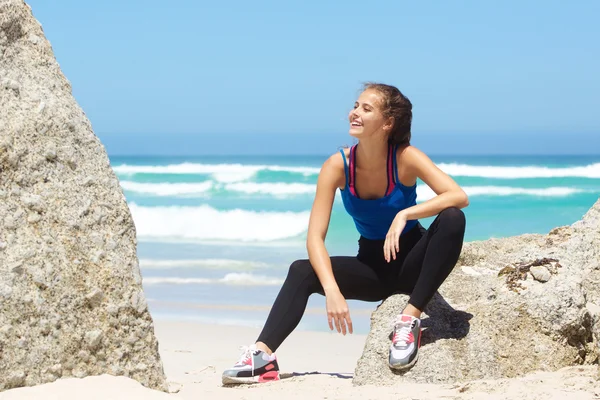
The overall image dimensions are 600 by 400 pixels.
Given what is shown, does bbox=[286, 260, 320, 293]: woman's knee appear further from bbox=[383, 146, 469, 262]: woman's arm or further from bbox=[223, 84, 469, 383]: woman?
bbox=[383, 146, 469, 262]: woman's arm

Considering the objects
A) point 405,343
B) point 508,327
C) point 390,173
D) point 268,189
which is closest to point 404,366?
point 405,343

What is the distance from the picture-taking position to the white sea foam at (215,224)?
15516 millimetres

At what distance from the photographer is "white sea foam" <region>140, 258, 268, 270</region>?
34.2ft

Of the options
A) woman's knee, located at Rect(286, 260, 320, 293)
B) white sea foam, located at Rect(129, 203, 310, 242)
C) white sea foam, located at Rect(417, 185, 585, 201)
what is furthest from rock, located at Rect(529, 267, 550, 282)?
white sea foam, located at Rect(417, 185, 585, 201)

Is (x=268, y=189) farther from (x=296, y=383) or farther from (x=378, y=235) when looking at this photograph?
(x=296, y=383)

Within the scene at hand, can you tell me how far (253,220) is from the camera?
17922mm

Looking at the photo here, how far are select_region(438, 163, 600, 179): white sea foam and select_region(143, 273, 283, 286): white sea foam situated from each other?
60.5 feet

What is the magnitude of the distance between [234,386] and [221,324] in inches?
118

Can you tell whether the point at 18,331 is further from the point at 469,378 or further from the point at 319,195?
the point at 469,378

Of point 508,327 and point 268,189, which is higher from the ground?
Result: point 268,189

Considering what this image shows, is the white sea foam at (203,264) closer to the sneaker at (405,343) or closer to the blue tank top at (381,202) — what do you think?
the blue tank top at (381,202)

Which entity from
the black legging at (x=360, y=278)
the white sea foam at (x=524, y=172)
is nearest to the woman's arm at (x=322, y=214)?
the black legging at (x=360, y=278)

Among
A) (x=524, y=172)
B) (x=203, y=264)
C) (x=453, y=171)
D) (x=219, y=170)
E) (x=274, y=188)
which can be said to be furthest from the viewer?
(x=219, y=170)

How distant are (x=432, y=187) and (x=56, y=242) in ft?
5.96
